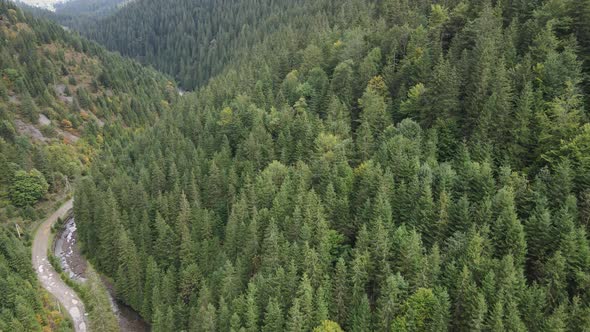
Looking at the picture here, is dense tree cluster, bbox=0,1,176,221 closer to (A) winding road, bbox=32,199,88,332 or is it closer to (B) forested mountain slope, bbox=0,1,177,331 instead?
(B) forested mountain slope, bbox=0,1,177,331

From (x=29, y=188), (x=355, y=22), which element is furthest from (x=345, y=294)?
(x=29, y=188)

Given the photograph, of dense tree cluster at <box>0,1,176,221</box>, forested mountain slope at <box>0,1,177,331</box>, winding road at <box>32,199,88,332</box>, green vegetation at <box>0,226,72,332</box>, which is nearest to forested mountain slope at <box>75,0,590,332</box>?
winding road at <box>32,199,88,332</box>

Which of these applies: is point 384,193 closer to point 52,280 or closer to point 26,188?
point 52,280

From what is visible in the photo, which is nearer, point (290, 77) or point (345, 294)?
point (345, 294)

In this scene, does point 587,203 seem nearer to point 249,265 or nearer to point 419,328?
point 419,328

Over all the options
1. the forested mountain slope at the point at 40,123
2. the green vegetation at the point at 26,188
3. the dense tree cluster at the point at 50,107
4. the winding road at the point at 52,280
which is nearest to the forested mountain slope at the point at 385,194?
the winding road at the point at 52,280

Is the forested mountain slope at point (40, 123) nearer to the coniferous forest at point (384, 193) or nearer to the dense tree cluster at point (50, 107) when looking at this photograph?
the dense tree cluster at point (50, 107)

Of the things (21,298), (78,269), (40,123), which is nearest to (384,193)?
(21,298)
